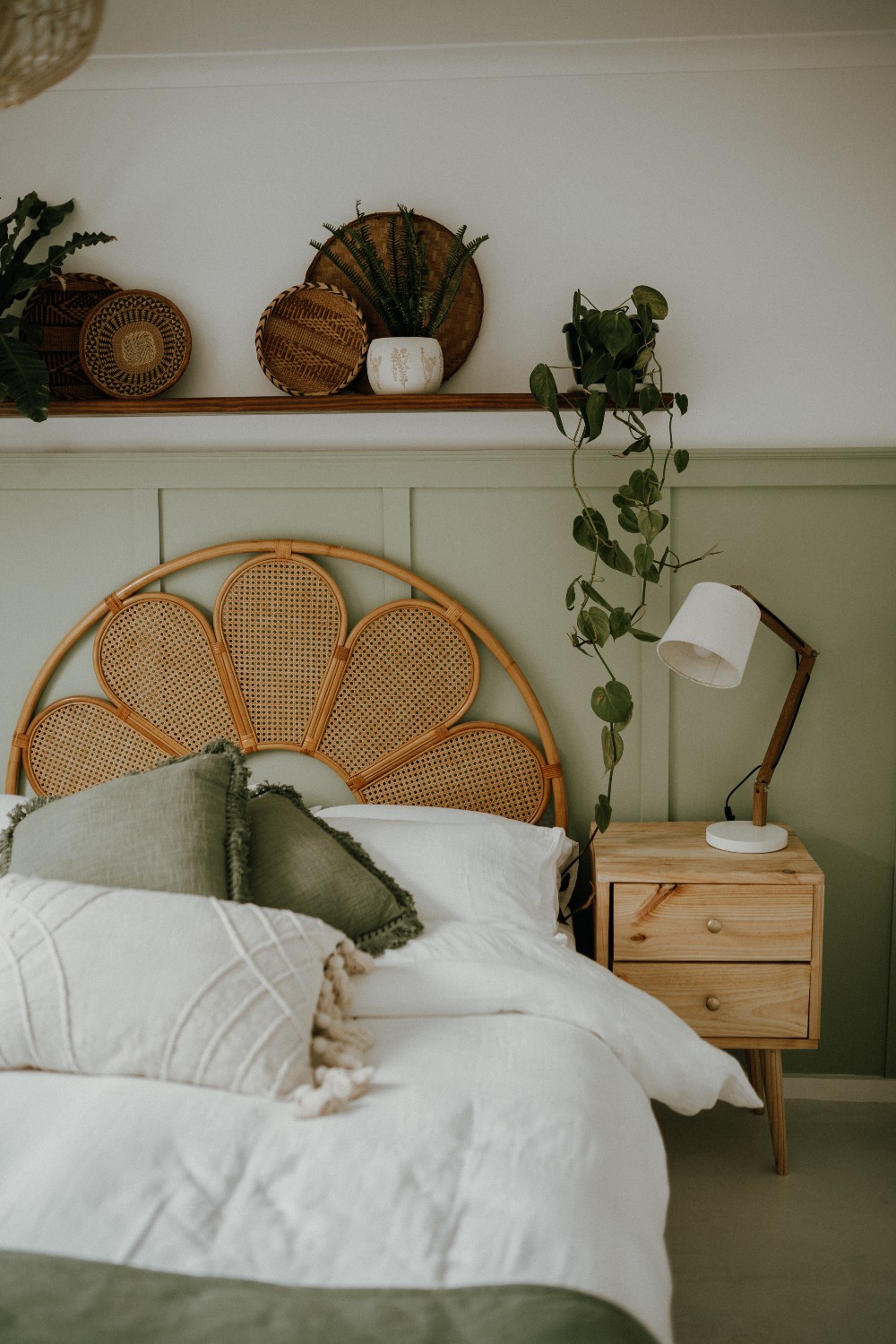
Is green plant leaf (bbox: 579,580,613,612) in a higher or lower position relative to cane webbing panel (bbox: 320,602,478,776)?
higher

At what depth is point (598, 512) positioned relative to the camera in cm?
224

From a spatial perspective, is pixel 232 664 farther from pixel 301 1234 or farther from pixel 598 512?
pixel 301 1234

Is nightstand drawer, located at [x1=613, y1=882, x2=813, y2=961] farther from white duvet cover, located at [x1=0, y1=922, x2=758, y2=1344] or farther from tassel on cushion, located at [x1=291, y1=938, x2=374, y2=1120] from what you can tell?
tassel on cushion, located at [x1=291, y1=938, x2=374, y2=1120]

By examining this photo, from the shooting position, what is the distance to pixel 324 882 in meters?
1.81

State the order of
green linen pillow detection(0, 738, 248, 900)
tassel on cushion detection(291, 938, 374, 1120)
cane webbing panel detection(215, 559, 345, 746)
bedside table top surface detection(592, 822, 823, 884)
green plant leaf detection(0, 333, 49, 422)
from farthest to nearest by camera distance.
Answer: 1. cane webbing panel detection(215, 559, 345, 746)
2. green plant leaf detection(0, 333, 49, 422)
3. bedside table top surface detection(592, 822, 823, 884)
4. green linen pillow detection(0, 738, 248, 900)
5. tassel on cushion detection(291, 938, 374, 1120)

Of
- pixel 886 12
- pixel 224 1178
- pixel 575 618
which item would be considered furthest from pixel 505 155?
pixel 224 1178

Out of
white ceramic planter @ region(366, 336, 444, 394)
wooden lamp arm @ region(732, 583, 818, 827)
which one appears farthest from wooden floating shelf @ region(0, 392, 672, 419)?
wooden lamp arm @ region(732, 583, 818, 827)

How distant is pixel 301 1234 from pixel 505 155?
2166 mm

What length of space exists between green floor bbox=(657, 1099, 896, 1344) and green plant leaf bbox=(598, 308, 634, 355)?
169 cm

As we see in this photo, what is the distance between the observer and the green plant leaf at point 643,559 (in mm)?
2162

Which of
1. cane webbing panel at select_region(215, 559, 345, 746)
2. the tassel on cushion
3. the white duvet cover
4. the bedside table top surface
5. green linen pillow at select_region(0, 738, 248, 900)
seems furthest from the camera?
cane webbing panel at select_region(215, 559, 345, 746)

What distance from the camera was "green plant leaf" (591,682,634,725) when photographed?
2.15 metres

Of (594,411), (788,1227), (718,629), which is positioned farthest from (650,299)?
(788,1227)

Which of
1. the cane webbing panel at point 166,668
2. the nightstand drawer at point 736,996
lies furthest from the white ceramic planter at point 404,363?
the nightstand drawer at point 736,996
